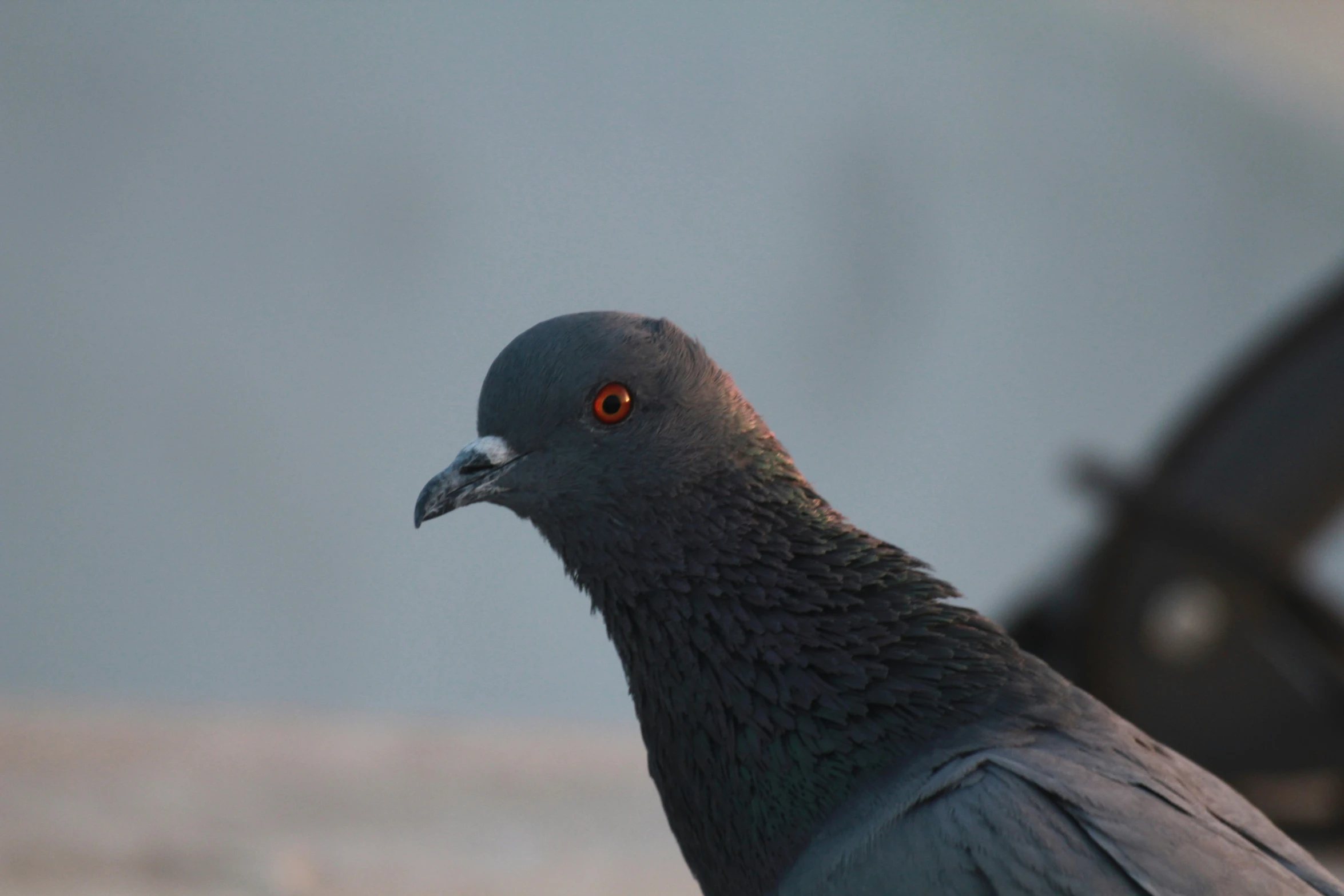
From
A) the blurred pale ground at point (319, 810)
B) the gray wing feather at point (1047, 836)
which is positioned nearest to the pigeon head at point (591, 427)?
the gray wing feather at point (1047, 836)

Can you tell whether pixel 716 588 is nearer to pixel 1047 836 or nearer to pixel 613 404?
pixel 613 404

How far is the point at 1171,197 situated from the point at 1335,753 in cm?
354

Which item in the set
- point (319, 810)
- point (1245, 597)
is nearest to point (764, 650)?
point (1245, 597)

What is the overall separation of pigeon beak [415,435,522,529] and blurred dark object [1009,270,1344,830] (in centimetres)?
278

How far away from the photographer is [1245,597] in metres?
4.10

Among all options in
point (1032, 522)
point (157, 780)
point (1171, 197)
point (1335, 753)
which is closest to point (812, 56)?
point (1171, 197)

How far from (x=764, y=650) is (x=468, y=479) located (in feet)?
1.46

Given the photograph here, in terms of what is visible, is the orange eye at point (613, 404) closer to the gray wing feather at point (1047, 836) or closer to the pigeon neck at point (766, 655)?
the pigeon neck at point (766, 655)

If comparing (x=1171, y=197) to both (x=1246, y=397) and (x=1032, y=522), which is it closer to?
(x=1032, y=522)

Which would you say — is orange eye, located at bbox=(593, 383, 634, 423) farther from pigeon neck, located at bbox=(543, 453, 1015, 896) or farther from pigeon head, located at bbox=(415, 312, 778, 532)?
pigeon neck, located at bbox=(543, 453, 1015, 896)

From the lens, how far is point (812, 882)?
1.61 metres

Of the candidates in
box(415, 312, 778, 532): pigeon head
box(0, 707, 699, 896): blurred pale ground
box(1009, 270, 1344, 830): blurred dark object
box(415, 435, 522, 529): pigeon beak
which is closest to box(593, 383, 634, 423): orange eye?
box(415, 312, 778, 532): pigeon head

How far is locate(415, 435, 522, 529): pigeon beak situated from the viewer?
5.83 feet

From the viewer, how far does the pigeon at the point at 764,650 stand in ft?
5.38
